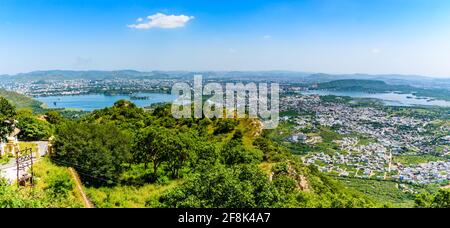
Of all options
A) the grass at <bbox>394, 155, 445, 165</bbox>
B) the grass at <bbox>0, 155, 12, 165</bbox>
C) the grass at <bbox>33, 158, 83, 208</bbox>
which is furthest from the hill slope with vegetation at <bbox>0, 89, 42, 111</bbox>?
the grass at <bbox>394, 155, 445, 165</bbox>

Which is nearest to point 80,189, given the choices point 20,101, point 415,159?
point 415,159

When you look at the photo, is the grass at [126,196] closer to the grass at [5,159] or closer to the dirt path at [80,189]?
the dirt path at [80,189]

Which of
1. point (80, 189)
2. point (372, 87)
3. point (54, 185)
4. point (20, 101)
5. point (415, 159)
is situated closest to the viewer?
point (54, 185)

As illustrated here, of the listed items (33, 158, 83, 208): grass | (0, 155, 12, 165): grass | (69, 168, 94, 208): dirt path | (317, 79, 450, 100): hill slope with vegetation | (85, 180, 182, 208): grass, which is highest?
(317, 79, 450, 100): hill slope with vegetation

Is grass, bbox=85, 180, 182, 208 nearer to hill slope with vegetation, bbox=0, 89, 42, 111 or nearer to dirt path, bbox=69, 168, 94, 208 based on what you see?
dirt path, bbox=69, 168, 94, 208

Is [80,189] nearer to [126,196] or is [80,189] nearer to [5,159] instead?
[126,196]

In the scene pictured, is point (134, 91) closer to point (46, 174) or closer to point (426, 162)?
point (426, 162)

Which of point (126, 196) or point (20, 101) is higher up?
point (20, 101)

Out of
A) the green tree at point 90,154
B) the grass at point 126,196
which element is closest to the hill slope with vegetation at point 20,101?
the green tree at point 90,154

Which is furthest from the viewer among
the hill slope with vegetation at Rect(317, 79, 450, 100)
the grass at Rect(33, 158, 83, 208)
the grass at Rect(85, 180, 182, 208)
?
the hill slope with vegetation at Rect(317, 79, 450, 100)
